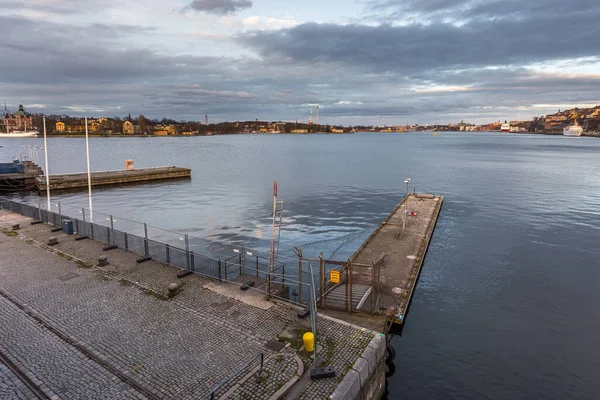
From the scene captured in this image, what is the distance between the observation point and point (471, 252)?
110 ft

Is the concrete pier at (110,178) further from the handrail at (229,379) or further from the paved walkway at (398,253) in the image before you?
the handrail at (229,379)

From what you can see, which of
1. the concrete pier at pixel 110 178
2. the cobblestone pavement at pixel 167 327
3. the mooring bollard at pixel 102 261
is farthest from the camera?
the concrete pier at pixel 110 178

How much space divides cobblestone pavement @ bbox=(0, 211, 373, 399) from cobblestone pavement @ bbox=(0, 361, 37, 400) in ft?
7.54

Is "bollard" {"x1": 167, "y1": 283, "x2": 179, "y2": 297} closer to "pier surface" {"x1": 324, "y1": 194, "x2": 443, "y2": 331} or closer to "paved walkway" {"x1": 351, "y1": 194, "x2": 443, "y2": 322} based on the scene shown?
"pier surface" {"x1": 324, "y1": 194, "x2": 443, "y2": 331}

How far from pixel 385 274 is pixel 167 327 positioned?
48.7ft

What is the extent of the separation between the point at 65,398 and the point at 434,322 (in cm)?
1813

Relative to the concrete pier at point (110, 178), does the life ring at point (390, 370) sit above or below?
below

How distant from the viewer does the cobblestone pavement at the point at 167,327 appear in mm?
12117

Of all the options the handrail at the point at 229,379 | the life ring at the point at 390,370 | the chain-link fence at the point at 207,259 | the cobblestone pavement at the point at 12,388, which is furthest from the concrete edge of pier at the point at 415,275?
the cobblestone pavement at the point at 12,388

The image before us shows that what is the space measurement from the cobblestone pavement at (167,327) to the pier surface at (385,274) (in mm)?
3383

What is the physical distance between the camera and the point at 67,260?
22875 mm

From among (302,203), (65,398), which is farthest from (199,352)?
(302,203)

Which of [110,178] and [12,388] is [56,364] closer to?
[12,388]

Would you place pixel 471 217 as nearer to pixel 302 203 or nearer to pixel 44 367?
pixel 302 203
